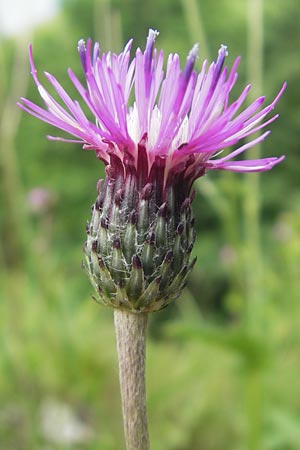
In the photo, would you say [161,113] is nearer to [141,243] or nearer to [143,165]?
[143,165]

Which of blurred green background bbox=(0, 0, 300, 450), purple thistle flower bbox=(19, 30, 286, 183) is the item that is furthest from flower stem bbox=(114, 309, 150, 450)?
blurred green background bbox=(0, 0, 300, 450)

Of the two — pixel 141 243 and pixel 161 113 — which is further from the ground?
pixel 161 113

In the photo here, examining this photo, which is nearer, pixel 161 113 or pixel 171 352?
pixel 161 113

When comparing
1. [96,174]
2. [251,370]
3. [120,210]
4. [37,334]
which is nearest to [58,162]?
[96,174]

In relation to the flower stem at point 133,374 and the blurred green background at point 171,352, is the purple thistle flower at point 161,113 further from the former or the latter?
the blurred green background at point 171,352

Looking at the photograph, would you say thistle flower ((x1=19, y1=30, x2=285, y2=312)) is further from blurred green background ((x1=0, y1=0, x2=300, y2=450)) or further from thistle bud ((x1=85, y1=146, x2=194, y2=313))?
blurred green background ((x1=0, y1=0, x2=300, y2=450))

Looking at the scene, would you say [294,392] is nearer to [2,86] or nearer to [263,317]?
[263,317]

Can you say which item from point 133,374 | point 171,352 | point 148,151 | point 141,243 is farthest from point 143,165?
point 171,352

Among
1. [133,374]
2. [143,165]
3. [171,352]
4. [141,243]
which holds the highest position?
[143,165]
